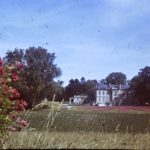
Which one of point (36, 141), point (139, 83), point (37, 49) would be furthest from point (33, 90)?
point (36, 141)

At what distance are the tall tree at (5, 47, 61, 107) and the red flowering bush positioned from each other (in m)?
74.1

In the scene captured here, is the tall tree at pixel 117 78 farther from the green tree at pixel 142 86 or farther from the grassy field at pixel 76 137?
the grassy field at pixel 76 137

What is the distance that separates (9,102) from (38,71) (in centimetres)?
7885

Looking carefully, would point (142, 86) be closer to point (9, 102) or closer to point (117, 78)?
point (117, 78)

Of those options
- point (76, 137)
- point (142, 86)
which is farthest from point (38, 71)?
point (76, 137)

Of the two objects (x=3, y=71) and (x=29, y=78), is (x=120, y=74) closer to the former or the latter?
(x=29, y=78)

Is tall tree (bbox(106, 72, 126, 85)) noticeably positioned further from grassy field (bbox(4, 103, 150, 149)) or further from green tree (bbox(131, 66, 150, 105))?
grassy field (bbox(4, 103, 150, 149))

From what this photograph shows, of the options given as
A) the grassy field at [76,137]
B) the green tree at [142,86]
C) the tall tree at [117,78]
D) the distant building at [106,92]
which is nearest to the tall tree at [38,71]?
the green tree at [142,86]

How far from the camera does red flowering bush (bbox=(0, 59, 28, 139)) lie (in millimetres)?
7035

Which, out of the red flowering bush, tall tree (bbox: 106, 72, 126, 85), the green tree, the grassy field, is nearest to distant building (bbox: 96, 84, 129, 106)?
tall tree (bbox: 106, 72, 126, 85)

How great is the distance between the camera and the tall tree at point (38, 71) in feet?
274

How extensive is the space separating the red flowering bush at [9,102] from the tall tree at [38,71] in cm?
7409

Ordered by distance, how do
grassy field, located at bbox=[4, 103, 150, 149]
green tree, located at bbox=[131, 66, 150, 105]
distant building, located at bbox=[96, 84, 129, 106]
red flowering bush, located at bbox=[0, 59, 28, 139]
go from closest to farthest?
red flowering bush, located at bbox=[0, 59, 28, 139], grassy field, located at bbox=[4, 103, 150, 149], green tree, located at bbox=[131, 66, 150, 105], distant building, located at bbox=[96, 84, 129, 106]

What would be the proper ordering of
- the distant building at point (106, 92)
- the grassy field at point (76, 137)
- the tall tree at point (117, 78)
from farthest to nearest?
the tall tree at point (117, 78) < the distant building at point (106, 92) < the grassy field at point (76, 137)
